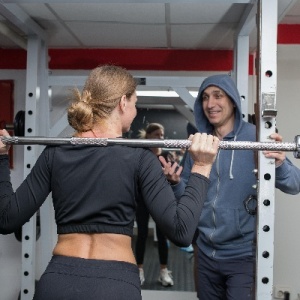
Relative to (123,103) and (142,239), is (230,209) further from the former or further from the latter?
(142,239)

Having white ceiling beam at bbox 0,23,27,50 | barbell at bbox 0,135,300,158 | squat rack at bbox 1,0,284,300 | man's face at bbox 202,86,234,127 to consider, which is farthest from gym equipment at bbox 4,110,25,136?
barbell at bbox 0,135,300,158

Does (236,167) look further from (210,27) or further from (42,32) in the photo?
(42,32)

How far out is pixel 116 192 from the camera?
1.20 m

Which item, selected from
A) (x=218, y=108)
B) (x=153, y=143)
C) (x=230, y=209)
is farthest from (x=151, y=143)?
(x=218, y=108)

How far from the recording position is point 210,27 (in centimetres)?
316

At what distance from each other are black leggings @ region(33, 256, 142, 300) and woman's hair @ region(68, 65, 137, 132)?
0.42 meters

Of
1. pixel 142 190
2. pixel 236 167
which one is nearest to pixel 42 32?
pixel 236 167

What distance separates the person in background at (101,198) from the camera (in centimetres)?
116

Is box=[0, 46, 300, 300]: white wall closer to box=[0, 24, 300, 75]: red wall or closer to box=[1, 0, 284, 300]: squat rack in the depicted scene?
box=[0, 24, 300, 75]: red wall

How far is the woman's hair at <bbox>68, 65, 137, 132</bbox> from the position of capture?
1282 mm

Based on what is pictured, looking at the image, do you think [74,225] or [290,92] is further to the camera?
[290,92]

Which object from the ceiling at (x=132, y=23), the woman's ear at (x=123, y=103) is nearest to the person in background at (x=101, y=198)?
the woman's ear at (x=123, y=103)

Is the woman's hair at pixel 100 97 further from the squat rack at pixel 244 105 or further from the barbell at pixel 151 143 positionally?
the squat rack at pixel 244 105

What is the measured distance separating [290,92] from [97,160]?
8.95 ft
